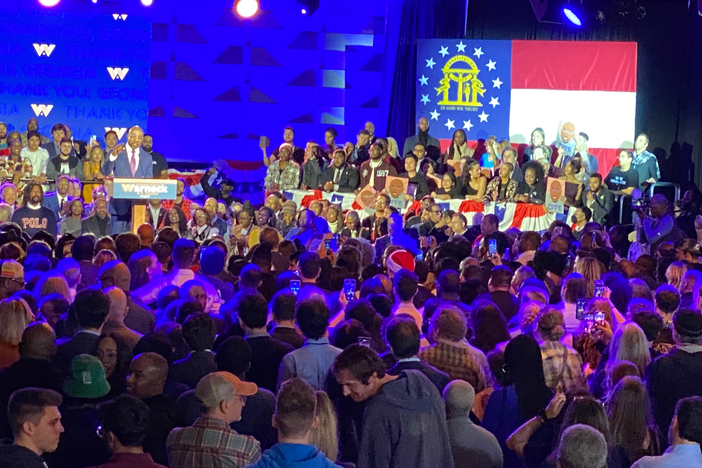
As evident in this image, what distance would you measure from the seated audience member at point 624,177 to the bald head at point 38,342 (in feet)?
40.6

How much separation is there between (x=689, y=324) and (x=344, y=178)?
9.80 metres

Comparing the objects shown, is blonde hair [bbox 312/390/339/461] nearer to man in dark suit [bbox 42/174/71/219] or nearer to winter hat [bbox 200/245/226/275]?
winter hat [bbox 200/245/226/275]

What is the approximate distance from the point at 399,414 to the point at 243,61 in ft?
53.6

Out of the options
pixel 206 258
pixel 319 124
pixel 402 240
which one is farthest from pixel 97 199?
pixel 319 124

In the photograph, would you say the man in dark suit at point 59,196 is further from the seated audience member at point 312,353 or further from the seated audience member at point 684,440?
the seated audience member at point 684,440

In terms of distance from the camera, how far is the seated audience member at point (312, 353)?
5148mm

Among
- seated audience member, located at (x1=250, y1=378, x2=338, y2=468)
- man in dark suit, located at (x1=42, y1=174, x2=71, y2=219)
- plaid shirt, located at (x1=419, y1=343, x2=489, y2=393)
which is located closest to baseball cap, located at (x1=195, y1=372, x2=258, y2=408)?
seated audience member, located at (x1=250, y1=378, x2=338, y2=468)

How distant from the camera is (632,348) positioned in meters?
5.47

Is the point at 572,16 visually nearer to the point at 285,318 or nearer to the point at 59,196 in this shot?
the point at 59,196

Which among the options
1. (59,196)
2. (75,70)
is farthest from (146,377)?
(75,70)

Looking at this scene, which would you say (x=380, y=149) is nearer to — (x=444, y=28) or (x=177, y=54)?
(x=444, y=28)

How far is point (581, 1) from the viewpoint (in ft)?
43.6

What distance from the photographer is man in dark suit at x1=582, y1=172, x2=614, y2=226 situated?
14.7m

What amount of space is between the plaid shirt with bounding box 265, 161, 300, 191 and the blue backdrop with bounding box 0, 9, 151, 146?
3.98 meters
